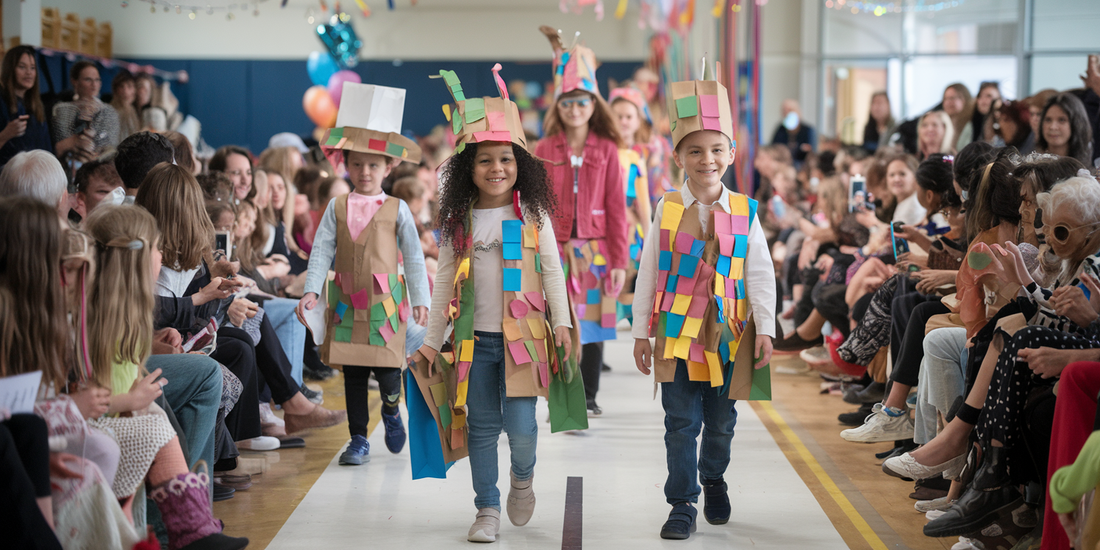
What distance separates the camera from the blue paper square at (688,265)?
3.00 metres

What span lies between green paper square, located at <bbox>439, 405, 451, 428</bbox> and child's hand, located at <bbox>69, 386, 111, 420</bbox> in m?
1.07

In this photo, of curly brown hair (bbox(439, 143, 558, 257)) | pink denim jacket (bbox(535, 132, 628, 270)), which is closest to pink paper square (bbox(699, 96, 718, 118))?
curly brown hair (bbox(439, 143, 558, 257))

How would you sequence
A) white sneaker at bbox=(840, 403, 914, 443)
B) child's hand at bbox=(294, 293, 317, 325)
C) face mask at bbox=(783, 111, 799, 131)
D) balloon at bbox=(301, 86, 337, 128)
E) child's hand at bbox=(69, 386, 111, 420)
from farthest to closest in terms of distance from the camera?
balloon at bbox=(301, 86, 337, 128) → face mask at bbox=(783, 111, 799, 131) → white sneaker at bbox=(840, 403, 914, 443) → child's hand at bbox=(294, 293, 317, 325) → child's hand at bbox=(69, 386, 111, 420)

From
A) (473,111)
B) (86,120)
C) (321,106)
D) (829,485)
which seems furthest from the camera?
(321,106)

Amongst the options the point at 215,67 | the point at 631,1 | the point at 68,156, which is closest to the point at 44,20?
the point at 215,67

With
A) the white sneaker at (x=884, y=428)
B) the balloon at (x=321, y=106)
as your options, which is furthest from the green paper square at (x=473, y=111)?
the balloon at (x=321, y=106)

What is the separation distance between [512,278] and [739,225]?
2.47 feet

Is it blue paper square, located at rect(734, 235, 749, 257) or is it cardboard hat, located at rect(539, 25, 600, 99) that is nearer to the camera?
blue paper square, located at rect(734, 235, 749, 257)

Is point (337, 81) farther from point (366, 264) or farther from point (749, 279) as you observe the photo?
point (749, 279)

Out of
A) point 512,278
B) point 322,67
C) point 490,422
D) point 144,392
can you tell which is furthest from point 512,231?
point 322,67

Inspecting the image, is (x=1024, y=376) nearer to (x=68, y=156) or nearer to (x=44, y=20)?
(x=68, y=156)

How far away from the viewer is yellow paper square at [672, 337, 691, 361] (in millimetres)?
2947

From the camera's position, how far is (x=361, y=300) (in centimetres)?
379

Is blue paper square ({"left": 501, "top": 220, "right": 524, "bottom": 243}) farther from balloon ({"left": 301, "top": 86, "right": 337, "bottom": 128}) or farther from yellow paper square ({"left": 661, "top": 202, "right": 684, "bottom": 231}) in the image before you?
balloon ({"left": 301, "top": 86, "right": 337, "bottom": 128})
